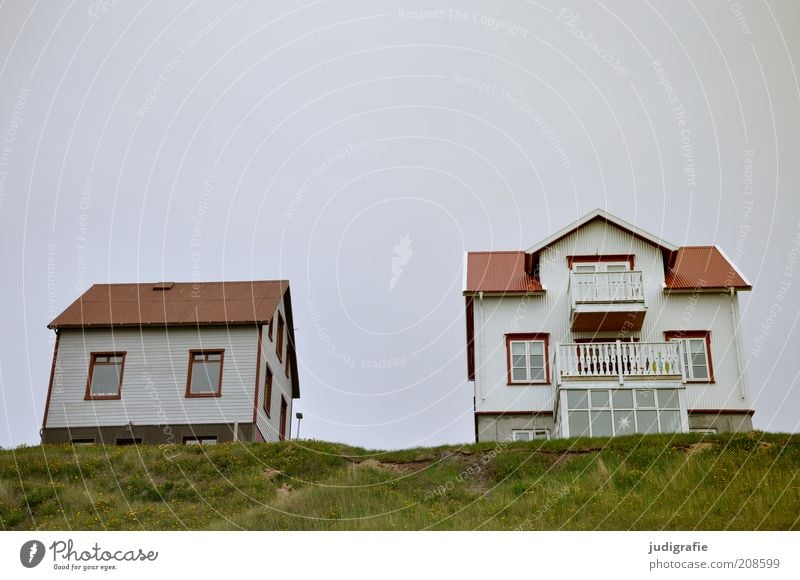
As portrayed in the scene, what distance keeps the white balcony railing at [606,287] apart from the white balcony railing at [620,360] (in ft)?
4.96

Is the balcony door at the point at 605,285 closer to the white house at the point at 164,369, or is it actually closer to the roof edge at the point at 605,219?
the roof edge at the point at 605,219

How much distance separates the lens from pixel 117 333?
32.1 m

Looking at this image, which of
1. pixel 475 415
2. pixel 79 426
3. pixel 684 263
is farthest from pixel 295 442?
pixel 684 263

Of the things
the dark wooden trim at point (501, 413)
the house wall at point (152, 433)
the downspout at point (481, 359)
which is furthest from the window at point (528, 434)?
the house wall at point (152, 433)

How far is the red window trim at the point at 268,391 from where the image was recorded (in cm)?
3293

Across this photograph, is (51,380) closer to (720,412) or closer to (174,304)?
(174,304)

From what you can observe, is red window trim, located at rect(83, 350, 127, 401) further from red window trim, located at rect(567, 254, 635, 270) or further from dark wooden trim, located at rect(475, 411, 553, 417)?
red window trim, located at rect(567, 254, 635, 270)

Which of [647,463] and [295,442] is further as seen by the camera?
[295,442]

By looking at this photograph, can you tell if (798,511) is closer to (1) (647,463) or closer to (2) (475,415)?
(1) (647,463)

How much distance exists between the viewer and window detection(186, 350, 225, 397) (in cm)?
3123

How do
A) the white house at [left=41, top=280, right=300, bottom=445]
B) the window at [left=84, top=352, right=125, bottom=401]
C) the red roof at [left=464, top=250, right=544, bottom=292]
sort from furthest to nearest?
the window at [left=84, top=352, right=125, bottom=401], the white house at [left=41, top=280, right=300, bottom=445], the red roof at [left=464, top=250, right=544, bottom=292]

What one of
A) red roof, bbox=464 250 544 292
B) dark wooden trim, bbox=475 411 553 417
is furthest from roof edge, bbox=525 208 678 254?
dark wooden trim, bbox=475 411 553 417

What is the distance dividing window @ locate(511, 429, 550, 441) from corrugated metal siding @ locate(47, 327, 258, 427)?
8.27 m

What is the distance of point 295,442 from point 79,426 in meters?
8.80
